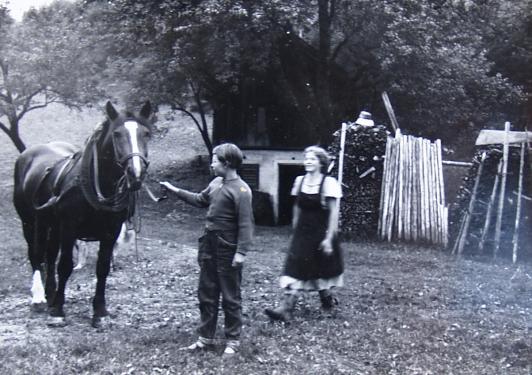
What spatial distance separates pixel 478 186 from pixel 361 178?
2.87 meters

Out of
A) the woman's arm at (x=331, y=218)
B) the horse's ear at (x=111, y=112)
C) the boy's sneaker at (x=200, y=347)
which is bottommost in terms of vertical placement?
the boy's sneaker at (x=200, y=347)

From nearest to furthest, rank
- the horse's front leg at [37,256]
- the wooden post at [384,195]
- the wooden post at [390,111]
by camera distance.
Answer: the horse's front leg at [37,256] → the wooden post at [384,195] → the wooden post at [390,111]

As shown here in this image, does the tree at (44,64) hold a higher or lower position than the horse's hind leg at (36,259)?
higher

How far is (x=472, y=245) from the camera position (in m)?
13.7

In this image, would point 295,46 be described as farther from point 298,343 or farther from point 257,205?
point 298,343

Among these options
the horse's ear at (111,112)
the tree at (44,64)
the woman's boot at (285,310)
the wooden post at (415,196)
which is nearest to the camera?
the horse's ear at (111,112)

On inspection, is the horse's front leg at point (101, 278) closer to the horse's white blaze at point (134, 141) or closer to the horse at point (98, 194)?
the horse at point (98, 194)

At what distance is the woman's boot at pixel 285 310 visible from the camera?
7172mm

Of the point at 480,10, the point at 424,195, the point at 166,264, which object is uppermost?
the point at 480,10

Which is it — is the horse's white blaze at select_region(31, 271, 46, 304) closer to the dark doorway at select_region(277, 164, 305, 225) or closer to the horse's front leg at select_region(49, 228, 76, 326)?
the horse's front leg at select_region(49, 228, 76, 326)

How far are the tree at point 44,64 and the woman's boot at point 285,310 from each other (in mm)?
16951

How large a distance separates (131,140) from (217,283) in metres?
1.55

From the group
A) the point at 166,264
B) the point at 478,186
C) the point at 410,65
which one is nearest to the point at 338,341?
the point at 166,264

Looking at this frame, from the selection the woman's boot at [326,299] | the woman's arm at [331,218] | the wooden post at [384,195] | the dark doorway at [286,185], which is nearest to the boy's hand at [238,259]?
the woman's arm at [331,218]
